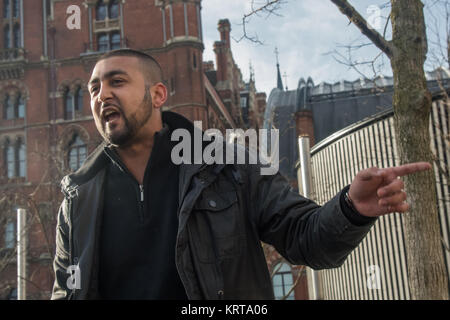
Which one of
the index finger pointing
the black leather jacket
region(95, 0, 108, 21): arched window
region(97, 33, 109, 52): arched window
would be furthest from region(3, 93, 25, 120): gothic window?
the index finger pointing

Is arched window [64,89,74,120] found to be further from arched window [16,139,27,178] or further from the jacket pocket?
the jacket pocket

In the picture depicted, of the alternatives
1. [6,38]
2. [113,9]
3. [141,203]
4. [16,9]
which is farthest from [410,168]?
[16,9]

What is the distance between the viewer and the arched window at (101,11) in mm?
29000

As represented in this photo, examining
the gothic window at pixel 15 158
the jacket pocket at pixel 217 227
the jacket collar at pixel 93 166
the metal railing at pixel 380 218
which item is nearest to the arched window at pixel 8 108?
the gothic window at pixel 15 158

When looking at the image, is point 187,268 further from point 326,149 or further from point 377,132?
point 326,149

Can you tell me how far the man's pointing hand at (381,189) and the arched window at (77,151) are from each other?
25.6 metres

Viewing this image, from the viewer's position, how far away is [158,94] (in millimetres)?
2344

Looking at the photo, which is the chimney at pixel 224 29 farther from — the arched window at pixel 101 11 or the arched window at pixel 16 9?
the arched window at pixel 16 9

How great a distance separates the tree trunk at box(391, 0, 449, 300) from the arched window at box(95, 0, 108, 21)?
25849mm

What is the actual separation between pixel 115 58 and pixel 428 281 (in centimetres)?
403

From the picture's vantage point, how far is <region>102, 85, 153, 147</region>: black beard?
2.15m

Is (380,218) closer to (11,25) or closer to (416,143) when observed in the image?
(416,143)

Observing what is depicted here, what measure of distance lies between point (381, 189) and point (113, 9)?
29754 mm

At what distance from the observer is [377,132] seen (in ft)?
39.1
